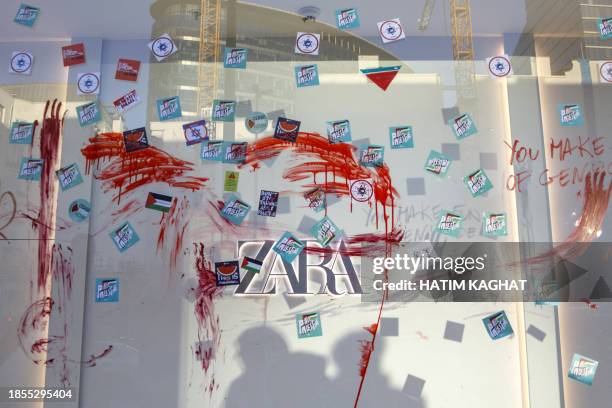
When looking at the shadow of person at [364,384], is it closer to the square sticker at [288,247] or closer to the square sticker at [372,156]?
the square sticker at [288,247]

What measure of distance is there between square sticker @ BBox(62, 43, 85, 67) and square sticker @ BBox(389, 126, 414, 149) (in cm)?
162

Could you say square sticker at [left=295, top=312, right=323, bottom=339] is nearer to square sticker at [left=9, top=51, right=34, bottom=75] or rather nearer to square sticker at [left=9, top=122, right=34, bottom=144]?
square sticker at [left=9, top=122, right=34, bottom=144]

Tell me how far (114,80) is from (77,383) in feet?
4.92

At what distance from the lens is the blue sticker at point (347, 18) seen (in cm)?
249

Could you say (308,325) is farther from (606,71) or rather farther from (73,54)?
(606,71)

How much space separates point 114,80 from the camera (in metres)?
2.51

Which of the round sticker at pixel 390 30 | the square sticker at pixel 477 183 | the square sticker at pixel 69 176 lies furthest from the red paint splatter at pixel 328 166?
the square sticker at pixel 69 176

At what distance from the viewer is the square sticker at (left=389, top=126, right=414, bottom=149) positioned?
→ 8.09ft

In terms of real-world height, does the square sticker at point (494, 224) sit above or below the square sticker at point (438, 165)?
below

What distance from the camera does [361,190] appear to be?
2439mm

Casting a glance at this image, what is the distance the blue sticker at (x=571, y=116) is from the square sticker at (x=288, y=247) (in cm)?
145

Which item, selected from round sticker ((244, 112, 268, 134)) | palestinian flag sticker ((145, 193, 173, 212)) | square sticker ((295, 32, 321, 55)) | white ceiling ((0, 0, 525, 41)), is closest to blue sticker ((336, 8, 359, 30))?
white ceiling ((0, 0, 525, 41))

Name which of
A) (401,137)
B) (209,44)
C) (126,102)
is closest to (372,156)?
A: (401,137)

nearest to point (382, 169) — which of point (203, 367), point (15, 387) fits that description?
point (203, 367)
